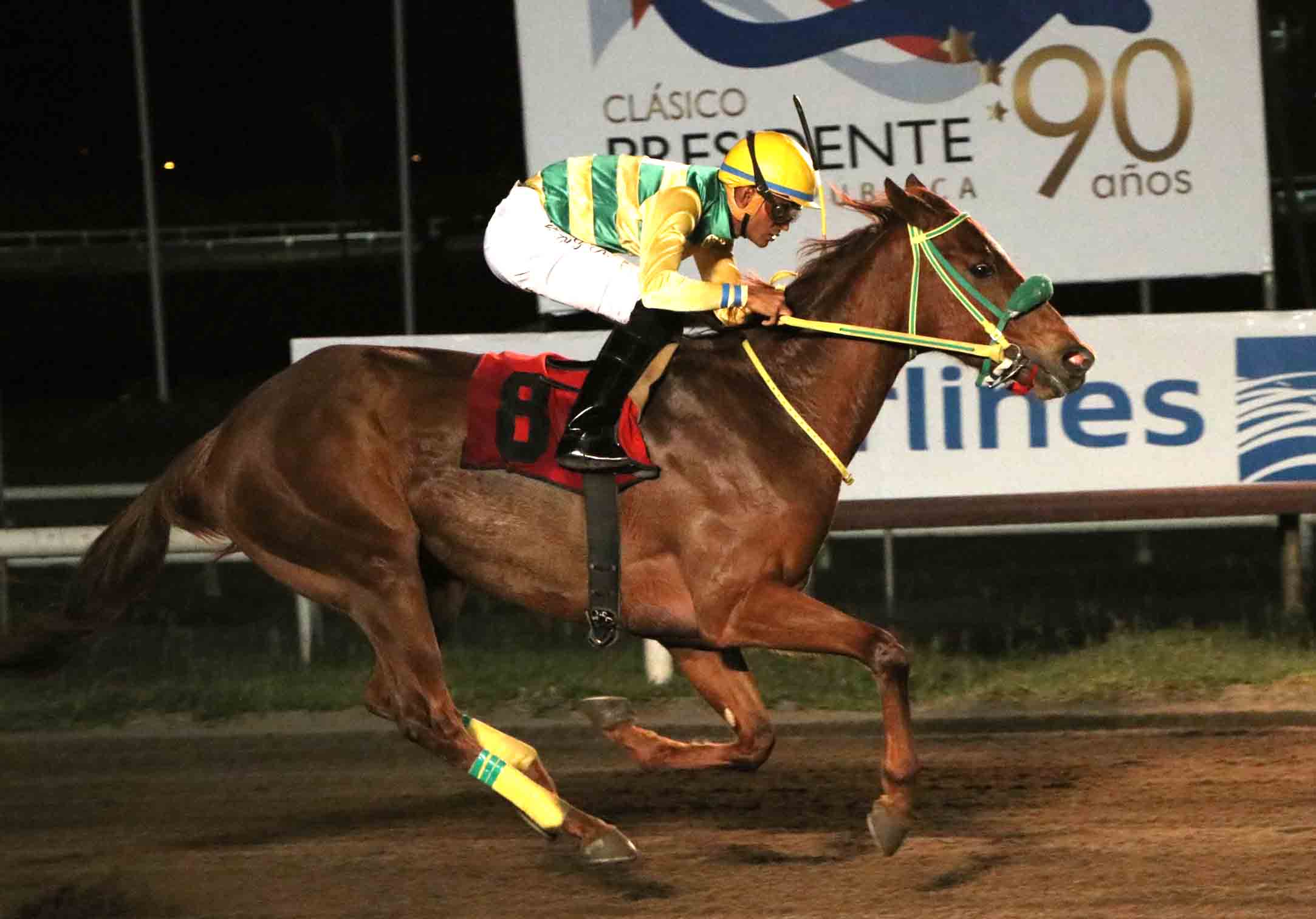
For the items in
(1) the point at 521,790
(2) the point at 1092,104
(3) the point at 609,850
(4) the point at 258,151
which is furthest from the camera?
(4) the point at 258,151

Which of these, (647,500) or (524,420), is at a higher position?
(524,420)

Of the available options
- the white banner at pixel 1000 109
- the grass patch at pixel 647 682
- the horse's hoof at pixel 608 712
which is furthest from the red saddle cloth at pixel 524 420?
the white banner at pixel 1000 109

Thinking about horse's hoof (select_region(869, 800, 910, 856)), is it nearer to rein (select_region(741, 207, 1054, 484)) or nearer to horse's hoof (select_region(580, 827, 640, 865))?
horse's hoof (select_region(580, 827, 640, 865))

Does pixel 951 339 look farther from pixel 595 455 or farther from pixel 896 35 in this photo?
pixel 896 35

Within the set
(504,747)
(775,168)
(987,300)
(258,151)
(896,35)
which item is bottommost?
(504,747)

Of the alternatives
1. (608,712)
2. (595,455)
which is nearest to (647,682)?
(608,712)

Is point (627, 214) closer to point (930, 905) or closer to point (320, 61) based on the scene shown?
point (930, 905)

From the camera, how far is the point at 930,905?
4.29 metres

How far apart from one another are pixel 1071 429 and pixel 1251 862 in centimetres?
342

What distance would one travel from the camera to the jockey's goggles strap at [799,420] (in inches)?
194

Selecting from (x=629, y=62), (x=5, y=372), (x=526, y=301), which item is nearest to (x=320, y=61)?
(x=526, y=301)

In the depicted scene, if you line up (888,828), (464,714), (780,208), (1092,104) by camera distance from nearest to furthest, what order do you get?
(888,828) < (780,208) < (464,714) < (1092,104)

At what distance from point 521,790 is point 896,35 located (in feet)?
17.0

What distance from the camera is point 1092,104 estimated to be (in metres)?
8.62
